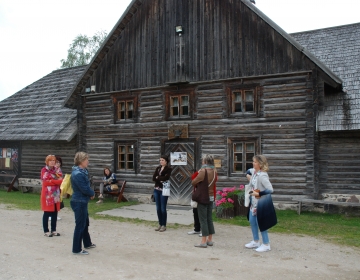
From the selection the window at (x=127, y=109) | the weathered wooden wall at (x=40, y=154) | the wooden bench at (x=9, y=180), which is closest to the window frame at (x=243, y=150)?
the window at (x=127, y=109)

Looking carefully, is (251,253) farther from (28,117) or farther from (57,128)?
(28,117)

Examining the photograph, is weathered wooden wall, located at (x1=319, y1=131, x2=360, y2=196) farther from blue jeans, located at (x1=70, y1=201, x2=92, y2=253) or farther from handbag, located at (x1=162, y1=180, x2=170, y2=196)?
blue jeans, located at (x1=70, y1=201, x2=92, y2=253)

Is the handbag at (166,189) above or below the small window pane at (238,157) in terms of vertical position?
below

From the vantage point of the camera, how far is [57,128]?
57.7 ft

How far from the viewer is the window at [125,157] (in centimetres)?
1540

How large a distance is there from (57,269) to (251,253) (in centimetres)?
335

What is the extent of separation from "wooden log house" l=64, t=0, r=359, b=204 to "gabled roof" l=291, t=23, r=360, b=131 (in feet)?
1.39

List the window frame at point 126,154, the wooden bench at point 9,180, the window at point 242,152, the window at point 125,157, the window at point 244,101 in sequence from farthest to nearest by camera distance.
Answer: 1. the wooden bench at point 9,180
2. the window at point 125,157
3. the window frame at point 126,154
4. the window at point 244,101
5. the window at point 242,152

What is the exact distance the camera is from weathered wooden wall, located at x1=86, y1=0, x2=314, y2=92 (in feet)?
41.1

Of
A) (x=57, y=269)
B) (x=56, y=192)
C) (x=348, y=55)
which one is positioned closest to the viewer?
(x=57, y=269)

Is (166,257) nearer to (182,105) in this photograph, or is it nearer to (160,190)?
(160,190)

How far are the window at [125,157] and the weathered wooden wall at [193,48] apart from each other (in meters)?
2.33

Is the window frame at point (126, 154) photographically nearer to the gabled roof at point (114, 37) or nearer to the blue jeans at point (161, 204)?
the gabled roof at point (114, 37)

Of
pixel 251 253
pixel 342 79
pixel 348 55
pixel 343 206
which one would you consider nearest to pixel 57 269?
pixel 251 253
